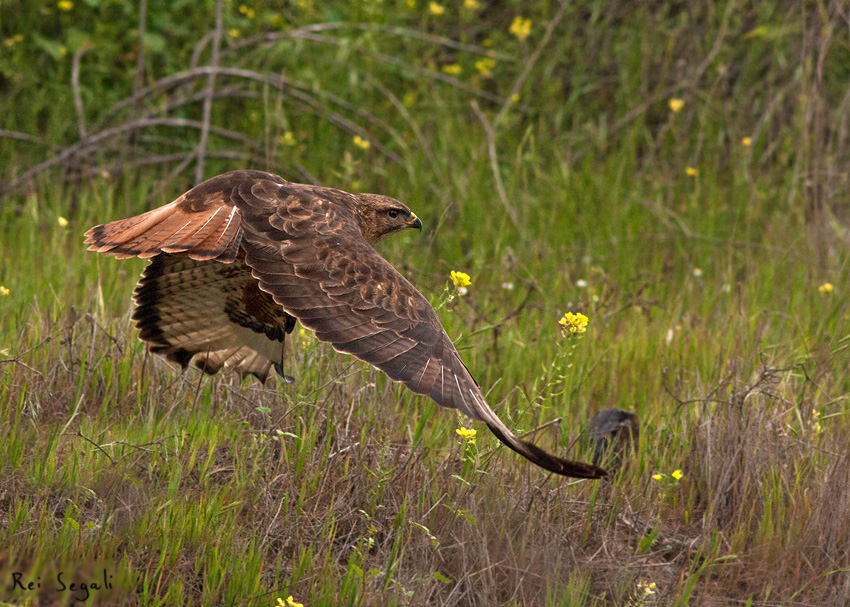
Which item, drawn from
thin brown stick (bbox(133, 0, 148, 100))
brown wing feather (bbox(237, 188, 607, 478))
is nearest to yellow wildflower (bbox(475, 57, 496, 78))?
thin brown stick (bbox(133, 0, 148, 100))

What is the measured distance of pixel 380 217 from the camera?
13.9 feet

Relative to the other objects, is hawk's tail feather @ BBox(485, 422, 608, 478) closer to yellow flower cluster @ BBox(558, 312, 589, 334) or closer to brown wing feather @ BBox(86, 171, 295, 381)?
yellow flower cluster @ BBox(558, 312, 589, 334)

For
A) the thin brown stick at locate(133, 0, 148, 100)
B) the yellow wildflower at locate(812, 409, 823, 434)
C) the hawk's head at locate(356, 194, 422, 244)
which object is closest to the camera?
the yellow wildflower at locate(812, 409, 823, 434)

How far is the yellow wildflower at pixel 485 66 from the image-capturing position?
290 inches

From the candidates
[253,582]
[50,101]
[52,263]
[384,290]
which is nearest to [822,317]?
[384,290]

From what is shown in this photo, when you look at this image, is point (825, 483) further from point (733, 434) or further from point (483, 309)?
point (483, 309)

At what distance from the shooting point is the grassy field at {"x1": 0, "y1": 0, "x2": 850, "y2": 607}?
3.23 metres

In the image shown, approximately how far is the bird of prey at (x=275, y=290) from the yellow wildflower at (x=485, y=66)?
3.54 meters

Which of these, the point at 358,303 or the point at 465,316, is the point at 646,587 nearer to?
the point at 358,303

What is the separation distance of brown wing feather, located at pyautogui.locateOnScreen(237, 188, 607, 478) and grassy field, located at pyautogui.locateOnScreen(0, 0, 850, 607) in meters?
0.41

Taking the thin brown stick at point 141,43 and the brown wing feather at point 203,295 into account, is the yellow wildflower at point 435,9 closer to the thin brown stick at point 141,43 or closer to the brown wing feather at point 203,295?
the thin brown stick at point 141,43

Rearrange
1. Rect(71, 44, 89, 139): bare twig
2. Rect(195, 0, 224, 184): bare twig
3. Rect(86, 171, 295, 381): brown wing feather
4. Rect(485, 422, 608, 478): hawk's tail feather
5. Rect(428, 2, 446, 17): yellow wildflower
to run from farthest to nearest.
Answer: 1. Rect(428, 2, 446, 17): yellow wildflower
2. Rect(71, 44, 89, 139): bare twig
3. Rect(195, 0, 224, 184): bare twig
4. Rect(86, 171, 295, 381): brown wing feather
5. Rect(485, 422, 608, 478): hawk's tail feather

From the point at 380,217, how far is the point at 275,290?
102 centimetres

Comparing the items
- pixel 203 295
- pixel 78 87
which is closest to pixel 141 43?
pixel 78 87
